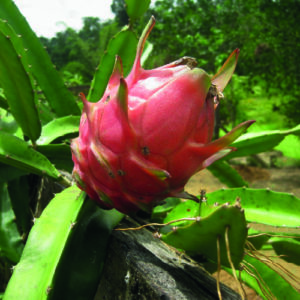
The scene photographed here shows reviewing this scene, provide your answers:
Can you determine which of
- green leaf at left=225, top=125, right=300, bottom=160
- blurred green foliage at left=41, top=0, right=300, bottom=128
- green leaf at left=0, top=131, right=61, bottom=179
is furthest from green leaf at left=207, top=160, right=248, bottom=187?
blurred green foliage at left=41, top=0, right=300, bottom=128

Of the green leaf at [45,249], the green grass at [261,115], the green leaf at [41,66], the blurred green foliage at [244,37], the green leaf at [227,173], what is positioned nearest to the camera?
the green leaf at [45,249]

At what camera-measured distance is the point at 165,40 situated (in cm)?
514

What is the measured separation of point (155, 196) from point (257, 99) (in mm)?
7569

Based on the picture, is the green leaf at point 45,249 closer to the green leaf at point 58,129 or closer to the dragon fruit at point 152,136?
the dragon fruit at point 152,136

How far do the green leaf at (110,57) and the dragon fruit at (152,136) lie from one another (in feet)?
1.41

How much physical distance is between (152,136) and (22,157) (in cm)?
42

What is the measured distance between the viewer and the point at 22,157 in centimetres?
76

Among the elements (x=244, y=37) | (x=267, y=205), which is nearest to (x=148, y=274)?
(x=267, y=205)

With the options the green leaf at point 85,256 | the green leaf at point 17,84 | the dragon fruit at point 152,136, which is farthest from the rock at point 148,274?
the green leaf at point 17,84

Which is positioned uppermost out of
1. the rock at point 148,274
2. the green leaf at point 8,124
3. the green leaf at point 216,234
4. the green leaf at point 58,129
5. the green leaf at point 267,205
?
the green leaf at point 8,124

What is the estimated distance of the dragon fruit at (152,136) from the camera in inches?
18.6

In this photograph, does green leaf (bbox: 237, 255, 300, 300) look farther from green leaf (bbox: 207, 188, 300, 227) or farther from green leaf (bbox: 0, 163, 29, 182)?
green leaf (bbox: 0, 163, 29, 182)

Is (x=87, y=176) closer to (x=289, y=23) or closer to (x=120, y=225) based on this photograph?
(x=120, y=225)

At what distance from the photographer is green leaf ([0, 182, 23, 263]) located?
99cm
